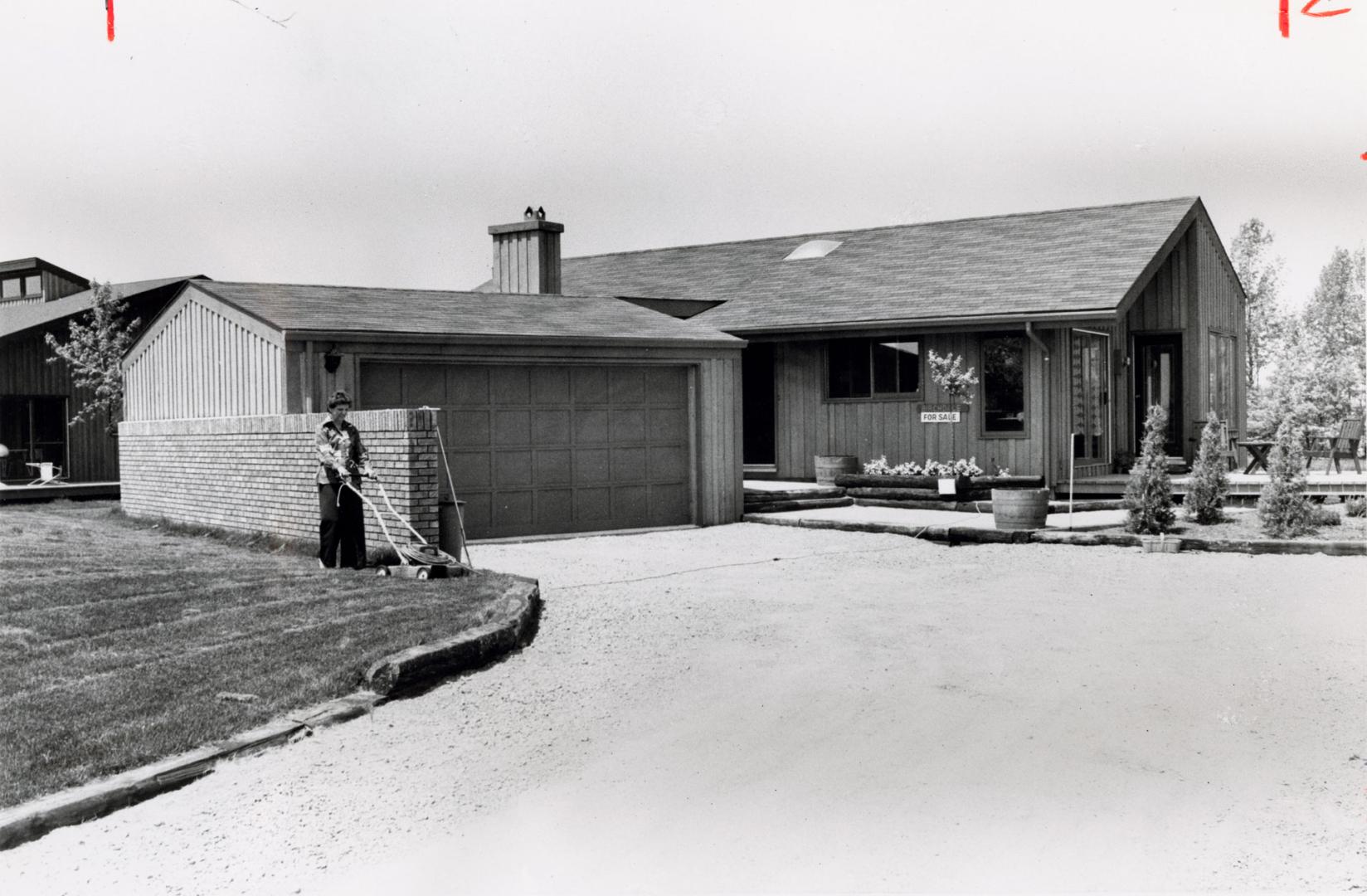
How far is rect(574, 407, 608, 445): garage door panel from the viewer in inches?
631

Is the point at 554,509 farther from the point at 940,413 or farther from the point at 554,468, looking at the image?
the point at 940,413

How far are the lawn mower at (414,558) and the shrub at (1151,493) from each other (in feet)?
23.9

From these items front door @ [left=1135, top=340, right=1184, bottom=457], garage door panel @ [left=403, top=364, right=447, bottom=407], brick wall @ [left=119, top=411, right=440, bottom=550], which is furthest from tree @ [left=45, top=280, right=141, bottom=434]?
front door @ [left=1135, top=340, right=1184, bottom=457]

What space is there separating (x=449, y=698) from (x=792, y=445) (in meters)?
13.9

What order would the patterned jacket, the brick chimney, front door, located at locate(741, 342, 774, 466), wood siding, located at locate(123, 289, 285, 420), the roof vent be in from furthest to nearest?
1. the roof vent
2. front door, located at locate(741, 342, 774, 466)
3. the brick chimney
4. wood siding, located at locate(123, 289, 285, 420)
5. the patterned jacket

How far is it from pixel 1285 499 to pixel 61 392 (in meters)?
22.8

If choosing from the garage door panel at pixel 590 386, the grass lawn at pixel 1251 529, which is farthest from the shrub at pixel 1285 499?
the garage door panel at pixel 590 386

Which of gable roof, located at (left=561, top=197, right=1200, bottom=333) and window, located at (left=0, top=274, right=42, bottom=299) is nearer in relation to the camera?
gable roof, located at (left=561, top=197, right=1200, bottom=333)

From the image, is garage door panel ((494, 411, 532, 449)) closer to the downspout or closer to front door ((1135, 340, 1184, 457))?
the downspout

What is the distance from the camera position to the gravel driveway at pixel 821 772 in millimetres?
4605

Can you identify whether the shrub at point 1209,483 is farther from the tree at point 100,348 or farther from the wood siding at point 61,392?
the wood siding at point 61,392

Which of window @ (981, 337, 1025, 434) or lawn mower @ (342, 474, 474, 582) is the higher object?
window @ (981, 337, 1025, 434)

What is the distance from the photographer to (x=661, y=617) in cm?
969

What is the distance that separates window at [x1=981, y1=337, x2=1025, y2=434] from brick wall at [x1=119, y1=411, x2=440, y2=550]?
937cm
